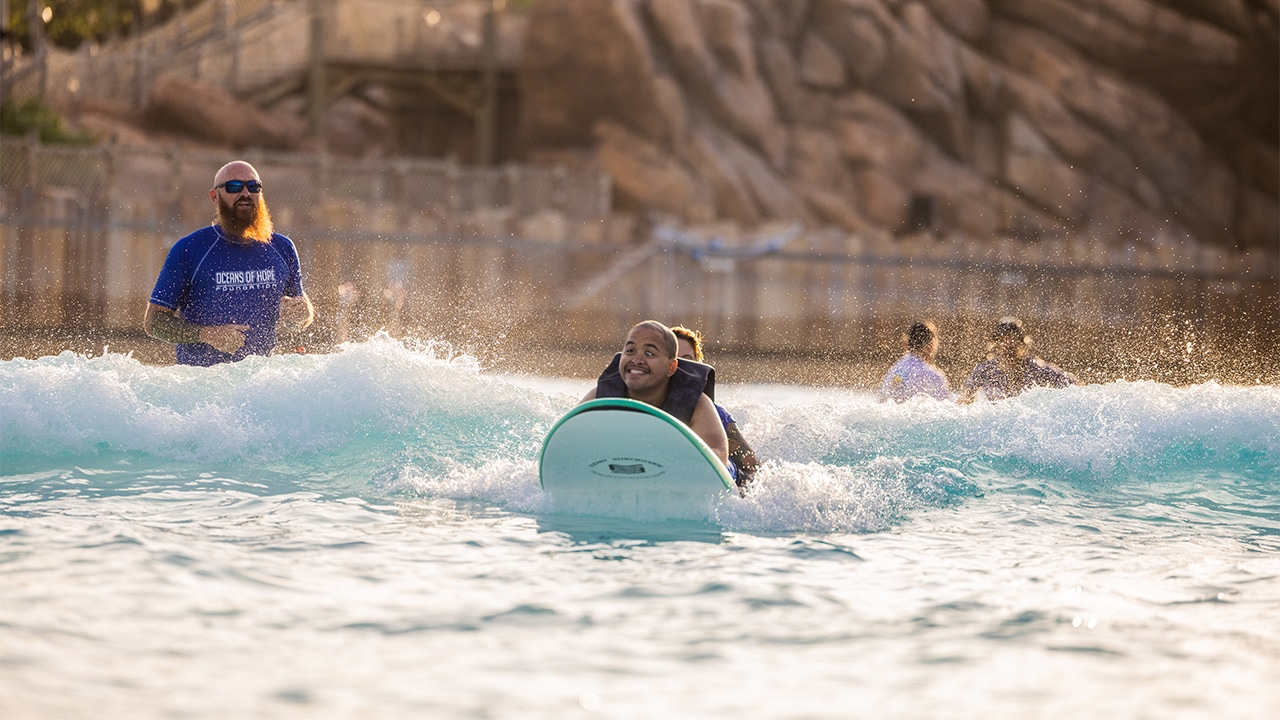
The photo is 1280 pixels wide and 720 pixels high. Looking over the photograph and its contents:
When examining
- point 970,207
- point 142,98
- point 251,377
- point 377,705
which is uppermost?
point 142,98

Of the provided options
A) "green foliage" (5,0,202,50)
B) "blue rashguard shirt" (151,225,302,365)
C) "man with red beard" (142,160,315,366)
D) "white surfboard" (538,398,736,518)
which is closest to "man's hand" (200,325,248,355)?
"man with red beard" (142,160,315,366)

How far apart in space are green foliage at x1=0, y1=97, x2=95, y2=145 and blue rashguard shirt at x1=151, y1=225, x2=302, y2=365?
22878 mm

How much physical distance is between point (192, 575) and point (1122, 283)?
22062 millimetres

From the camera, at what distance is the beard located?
286 inches

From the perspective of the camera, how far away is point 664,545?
5.94 meters

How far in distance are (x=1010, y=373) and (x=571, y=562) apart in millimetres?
5451

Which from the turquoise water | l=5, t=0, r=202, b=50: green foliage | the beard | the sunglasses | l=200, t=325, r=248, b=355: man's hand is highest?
l=5, t=0, r=202, b=50: green foliage

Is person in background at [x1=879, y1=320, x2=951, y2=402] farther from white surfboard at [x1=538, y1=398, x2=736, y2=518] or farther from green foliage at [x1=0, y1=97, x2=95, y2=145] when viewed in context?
green foliage at [x1=0, y1=97, x2=95, y2=145]

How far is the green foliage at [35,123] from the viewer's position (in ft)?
92.2

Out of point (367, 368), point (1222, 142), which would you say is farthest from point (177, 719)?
point (1222, 142)

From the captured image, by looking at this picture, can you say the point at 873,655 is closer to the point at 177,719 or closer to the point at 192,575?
the point at 177,719

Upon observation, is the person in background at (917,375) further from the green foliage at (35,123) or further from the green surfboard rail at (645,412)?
the green foliage at (35,123)

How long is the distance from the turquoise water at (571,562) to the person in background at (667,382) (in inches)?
15.9

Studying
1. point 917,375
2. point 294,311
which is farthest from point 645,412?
point 917,375
